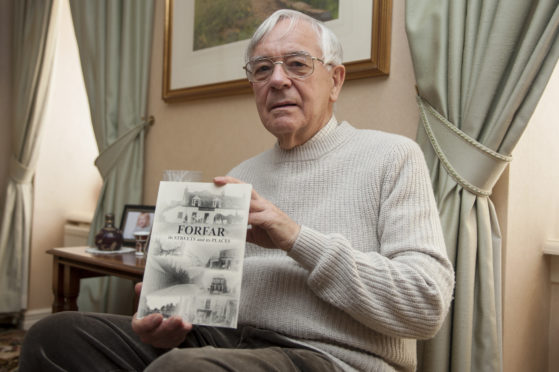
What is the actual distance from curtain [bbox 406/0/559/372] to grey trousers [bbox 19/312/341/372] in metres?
0.53

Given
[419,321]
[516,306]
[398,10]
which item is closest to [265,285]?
[419,321]

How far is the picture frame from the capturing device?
Answer: 5.44 ft

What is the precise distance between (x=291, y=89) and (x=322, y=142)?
0.57 feet

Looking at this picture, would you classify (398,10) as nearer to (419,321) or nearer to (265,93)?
(265,93)

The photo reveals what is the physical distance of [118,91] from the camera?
9.05 ft

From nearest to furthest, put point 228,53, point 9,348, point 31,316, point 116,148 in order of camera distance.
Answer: point 228,53, point 116,148, point 9,348, point 31,316

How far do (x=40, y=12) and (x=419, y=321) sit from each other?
3.36m

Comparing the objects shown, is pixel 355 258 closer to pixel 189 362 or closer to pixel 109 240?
pixel 189 362

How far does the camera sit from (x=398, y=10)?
1637 mm

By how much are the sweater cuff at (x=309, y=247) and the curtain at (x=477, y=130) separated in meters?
0.56

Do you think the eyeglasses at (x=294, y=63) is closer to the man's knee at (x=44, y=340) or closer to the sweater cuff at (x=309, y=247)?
the sweater cuff at (x=309, y=247)

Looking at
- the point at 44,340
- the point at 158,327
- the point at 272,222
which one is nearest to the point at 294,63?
the point at 272,222

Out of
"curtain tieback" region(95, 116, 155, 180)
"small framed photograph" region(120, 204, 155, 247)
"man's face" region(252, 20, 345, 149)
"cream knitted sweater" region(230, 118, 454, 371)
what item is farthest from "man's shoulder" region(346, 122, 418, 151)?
"curtain tieback" region(95, 116, 155, 180)

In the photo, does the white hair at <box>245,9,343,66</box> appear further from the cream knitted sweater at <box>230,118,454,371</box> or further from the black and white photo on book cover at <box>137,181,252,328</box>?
the black and white photo on book cover at <box>137,181,252,328</box>
